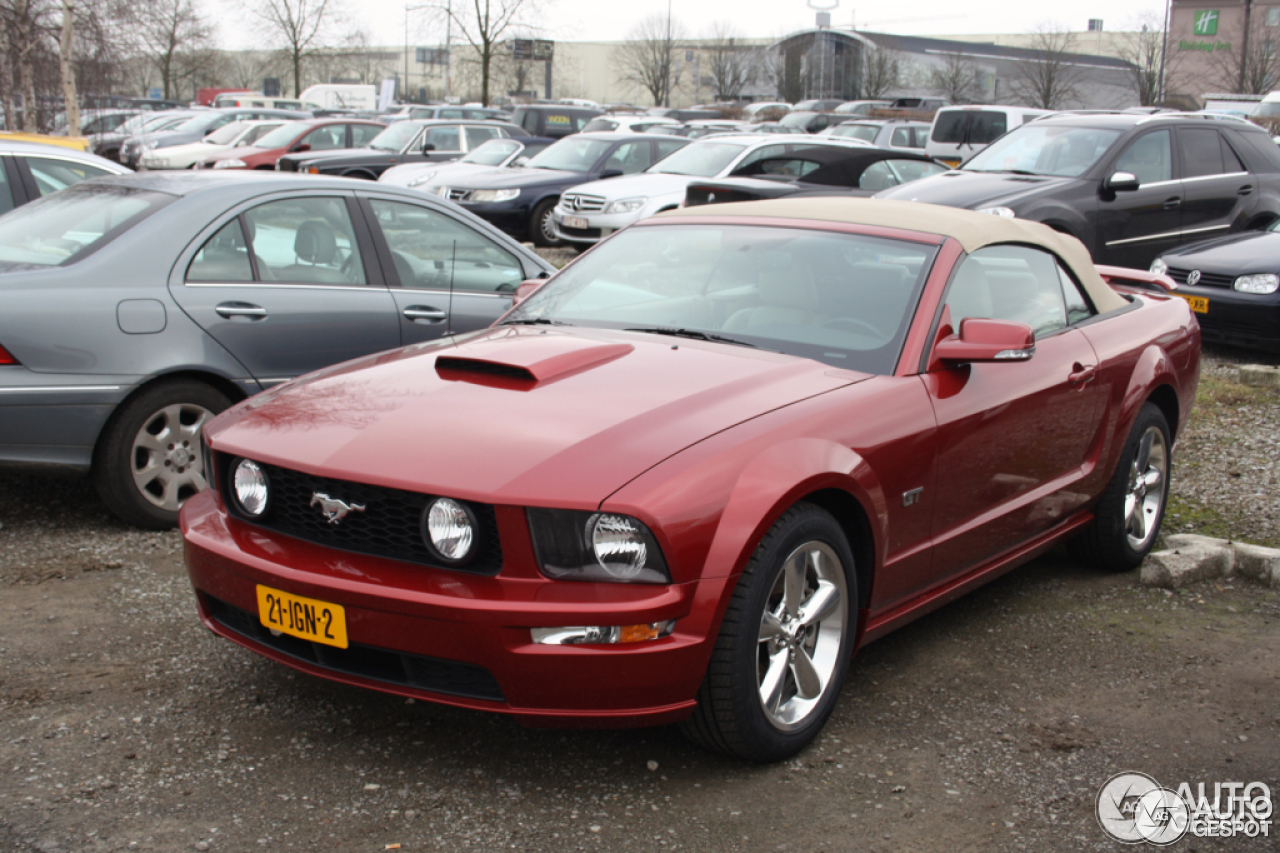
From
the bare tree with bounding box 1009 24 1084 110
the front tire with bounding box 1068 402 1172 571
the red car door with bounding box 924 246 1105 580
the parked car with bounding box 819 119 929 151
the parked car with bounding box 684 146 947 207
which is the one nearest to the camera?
the red car door with bounding box 924 246 1105 580

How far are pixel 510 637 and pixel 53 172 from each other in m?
6.07

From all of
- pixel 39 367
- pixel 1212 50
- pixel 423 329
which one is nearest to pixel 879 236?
pixel 423 329

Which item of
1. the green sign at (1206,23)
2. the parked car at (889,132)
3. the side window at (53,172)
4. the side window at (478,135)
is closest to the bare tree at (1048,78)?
the green sign at (1206,23)

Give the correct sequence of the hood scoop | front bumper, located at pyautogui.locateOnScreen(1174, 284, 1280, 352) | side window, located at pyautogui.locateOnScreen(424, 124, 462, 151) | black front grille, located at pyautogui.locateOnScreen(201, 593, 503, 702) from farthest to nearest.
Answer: side window, located at pyautogui.locateOnScreen(424, 124, 462, 151) < front bumper, located at pyautogui.locateOnScreen(1174, 284, 1280, 352) < the hood scoop < black front grille, located at pyautogui.locateOnScreen(201, 593, 503, 702)

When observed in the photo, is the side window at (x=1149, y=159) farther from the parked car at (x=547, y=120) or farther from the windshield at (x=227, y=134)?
the windshield at (x=227, y=134)

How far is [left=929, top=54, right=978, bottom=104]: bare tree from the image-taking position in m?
60.2

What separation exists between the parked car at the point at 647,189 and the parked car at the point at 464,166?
1.84 meters

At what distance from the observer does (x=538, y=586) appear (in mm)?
2842

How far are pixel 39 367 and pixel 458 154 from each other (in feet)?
54.2

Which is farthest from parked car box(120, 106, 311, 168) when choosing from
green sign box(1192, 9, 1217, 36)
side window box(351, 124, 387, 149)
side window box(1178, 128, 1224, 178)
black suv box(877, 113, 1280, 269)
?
green sign box(1192, 9, 1217, 36)

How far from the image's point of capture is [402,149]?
20062mm

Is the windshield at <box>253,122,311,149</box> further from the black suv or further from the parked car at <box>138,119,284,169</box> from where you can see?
the black suv

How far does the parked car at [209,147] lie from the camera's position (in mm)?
22758

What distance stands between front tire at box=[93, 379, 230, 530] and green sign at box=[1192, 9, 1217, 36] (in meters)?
80.5
